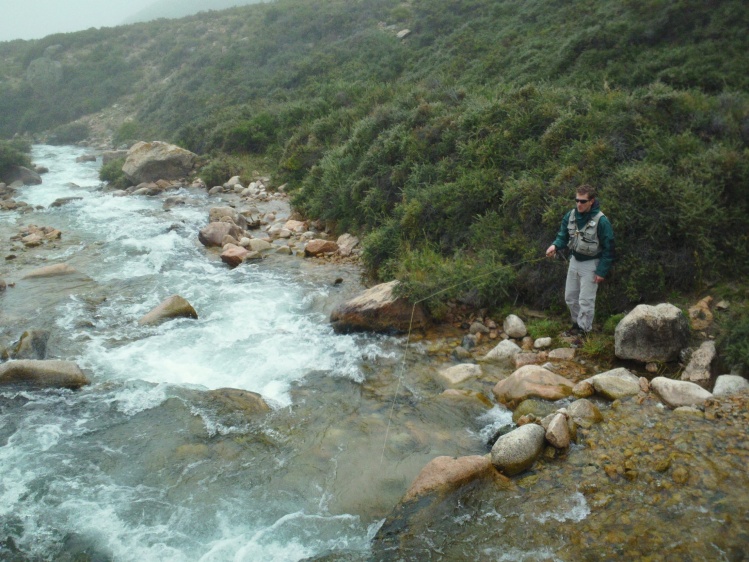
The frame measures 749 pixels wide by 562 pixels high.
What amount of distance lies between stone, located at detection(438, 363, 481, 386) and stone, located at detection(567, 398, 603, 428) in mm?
1376

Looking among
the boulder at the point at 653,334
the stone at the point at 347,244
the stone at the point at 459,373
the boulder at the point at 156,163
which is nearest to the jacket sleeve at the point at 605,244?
the boulder at the point at 653,334

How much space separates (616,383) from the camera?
554cm

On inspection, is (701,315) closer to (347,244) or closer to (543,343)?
(543,343)

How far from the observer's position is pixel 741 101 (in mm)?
7902

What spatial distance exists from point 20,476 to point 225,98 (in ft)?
88.8

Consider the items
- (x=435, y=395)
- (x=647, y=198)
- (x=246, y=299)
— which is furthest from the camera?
(x=246, y=299)

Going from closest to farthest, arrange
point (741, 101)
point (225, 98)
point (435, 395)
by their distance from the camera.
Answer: point (435, 395), point (741, 101), point (225, 98)

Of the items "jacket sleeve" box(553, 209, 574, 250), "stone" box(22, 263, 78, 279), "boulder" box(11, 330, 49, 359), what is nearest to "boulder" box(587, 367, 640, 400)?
"jacket sleeve" box(553, 209, 574, 250)

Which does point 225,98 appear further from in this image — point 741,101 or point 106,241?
point 741,101

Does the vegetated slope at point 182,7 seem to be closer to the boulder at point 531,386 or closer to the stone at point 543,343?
the stone at point 543,343

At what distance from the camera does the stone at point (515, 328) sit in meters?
7.11

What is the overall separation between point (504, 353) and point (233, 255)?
6.51m

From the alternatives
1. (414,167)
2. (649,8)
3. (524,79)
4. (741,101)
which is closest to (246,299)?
(414,167)

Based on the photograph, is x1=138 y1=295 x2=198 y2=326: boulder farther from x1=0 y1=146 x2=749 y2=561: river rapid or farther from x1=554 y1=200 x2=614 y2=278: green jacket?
x1=554 y1=200 x2=614 y2=278: green jacket
